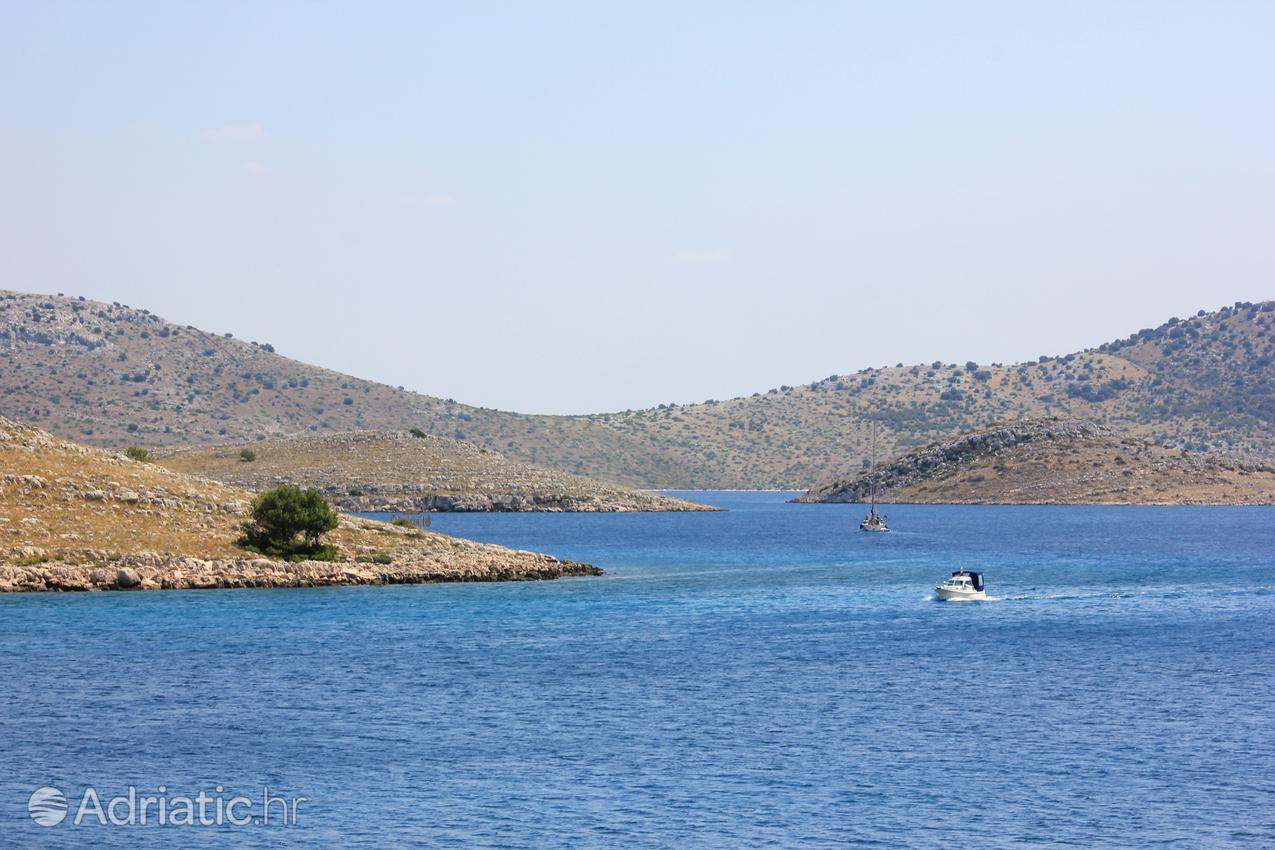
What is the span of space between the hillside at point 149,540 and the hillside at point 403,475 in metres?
77.0

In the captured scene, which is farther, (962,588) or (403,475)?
(403,475)

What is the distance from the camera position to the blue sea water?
28906 mm

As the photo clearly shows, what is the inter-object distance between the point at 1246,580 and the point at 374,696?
5694 cm

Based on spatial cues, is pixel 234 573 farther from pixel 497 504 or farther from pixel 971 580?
pixel 497 504

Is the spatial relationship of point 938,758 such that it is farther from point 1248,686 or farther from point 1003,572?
point 1003,572

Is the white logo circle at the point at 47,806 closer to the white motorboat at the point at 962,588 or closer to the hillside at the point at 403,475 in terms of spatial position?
A: the white motorboat at the point at 962,588

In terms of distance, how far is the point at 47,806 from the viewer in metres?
29.0

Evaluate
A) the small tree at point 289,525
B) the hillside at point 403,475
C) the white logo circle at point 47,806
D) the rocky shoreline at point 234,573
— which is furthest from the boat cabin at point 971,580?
the hillside at point 403,475

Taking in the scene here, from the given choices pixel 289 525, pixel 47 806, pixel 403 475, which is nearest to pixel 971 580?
pixel 289 525

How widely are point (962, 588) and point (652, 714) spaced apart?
3450 centimetres

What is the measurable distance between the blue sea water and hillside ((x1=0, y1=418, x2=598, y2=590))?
216cm

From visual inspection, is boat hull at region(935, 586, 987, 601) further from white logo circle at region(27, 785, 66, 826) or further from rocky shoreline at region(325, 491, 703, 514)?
rocky shoreline at region(325, 491, 703, 514)

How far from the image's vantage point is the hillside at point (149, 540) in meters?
65.9

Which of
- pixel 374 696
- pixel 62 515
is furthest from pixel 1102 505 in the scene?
pixel 374 696
